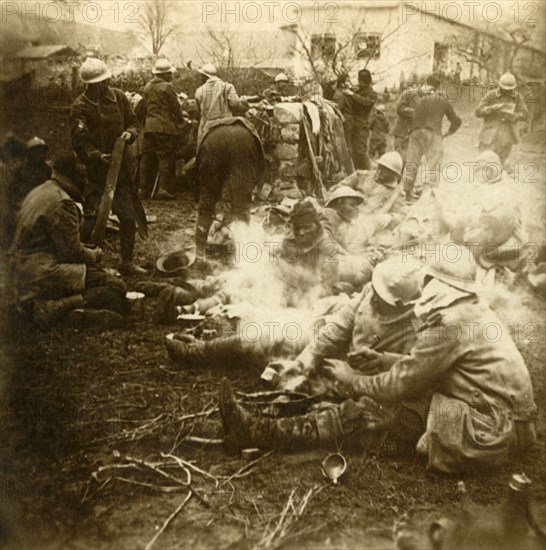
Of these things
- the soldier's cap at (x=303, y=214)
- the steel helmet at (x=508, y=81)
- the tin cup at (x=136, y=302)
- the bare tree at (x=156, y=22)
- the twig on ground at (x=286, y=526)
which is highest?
the bare tree at (x=156, y=22)

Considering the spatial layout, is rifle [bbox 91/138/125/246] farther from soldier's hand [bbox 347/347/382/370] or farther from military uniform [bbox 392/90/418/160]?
military uniform [bbox 392/90/418/160]

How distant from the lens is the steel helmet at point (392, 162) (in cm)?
427

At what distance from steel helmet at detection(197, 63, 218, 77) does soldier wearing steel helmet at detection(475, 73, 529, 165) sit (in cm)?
168

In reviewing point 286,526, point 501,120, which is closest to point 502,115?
point 501,120

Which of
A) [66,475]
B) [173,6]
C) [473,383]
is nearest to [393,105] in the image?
[173,6]

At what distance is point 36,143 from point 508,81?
9.31 feet

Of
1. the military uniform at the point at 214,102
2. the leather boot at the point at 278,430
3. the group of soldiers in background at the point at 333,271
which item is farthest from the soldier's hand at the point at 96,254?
the leather boot at the point at 278,430

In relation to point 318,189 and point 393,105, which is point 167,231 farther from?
point 393,105

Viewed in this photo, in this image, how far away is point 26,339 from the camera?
12.2 ft

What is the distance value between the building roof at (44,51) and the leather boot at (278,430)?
2168mm

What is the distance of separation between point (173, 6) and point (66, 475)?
9.00 feet

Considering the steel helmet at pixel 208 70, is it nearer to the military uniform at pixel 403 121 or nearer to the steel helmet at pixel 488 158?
the military uniform at pixel 403 121

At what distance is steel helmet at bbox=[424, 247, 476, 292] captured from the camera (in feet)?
11.6

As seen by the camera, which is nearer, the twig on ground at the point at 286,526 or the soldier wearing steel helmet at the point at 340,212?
the twig on ground at the point at 286,526
